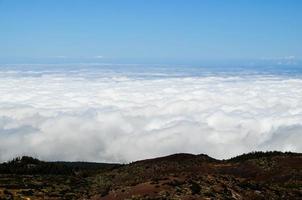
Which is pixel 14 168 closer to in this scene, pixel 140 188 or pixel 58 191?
pixel 58 191

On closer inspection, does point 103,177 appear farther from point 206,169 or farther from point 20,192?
point 20,192

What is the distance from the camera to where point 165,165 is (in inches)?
2117

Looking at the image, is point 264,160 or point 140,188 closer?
point 140,188

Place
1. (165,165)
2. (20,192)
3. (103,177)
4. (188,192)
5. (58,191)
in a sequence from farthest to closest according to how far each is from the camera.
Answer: (165,165) < (103,177) < (58,191) < (20,192) < (188,192)

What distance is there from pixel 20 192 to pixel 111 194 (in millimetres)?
6282

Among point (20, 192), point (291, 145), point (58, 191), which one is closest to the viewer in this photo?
point (20, 192)

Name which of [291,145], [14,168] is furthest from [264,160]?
[291,145]

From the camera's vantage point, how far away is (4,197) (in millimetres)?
29016

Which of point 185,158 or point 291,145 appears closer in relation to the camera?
point 185,158

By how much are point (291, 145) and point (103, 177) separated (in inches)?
6427

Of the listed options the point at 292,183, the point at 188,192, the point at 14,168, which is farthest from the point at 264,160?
the point at 14,168

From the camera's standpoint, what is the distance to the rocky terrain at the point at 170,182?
2934 centimetres

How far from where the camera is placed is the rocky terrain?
29.3m

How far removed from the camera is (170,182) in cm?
3066
